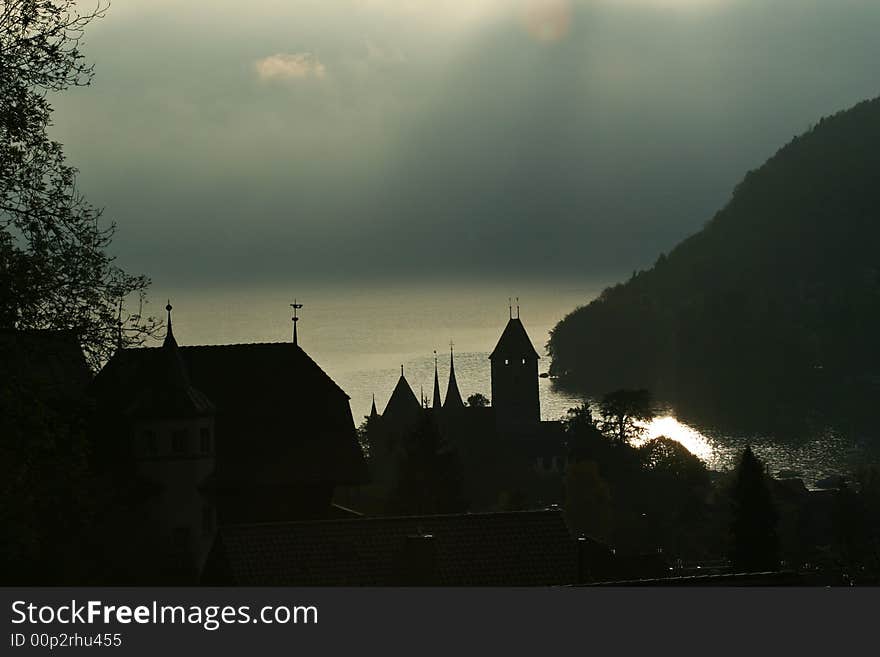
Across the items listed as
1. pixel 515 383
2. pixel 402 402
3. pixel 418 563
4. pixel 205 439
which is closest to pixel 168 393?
pixel 205 439

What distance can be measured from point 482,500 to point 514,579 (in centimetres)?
8031

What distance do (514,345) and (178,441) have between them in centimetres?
11109

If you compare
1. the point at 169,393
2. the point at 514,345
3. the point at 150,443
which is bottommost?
the point at 150,443

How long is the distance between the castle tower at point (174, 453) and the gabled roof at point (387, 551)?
36.3 ft

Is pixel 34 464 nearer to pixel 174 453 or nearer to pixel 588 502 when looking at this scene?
pixel 174 453

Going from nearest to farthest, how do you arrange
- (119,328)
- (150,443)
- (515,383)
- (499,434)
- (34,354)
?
(34,354) < (119,328) < (150,443) < (499,434) < (515,383)

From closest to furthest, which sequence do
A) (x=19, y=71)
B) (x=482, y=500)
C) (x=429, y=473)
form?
(x=19, y=71) < (x=429, y=473) < (x=482, y=500)

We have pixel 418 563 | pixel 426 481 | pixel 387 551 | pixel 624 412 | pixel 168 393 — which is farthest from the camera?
pixel 624 412

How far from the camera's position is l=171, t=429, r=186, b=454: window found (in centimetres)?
4388

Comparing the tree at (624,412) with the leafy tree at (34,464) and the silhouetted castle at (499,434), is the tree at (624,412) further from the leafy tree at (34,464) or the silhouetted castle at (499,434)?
the leafy tree at (34,464)

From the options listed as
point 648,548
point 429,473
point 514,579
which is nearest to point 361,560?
point 514,579

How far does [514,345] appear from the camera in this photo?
154 m
